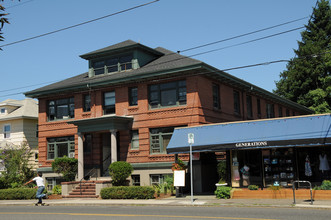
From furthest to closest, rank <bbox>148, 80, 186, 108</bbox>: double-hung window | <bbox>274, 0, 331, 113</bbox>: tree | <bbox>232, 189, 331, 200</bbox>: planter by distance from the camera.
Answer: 1. <bbox>274, 0, 331, 113</bbox>: tree
2. <bbox>148, 80, 186, 108</bbox>: double-hung window
3. <bbox>232, 189, 331, 200</bbox>: planter

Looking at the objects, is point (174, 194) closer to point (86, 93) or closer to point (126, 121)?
point (126, 121)

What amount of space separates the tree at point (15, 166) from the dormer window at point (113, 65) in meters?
10.3

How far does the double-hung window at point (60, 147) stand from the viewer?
3156cm

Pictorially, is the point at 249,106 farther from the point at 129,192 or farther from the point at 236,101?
the point at 129,192

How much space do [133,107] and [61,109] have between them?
23.9 ft

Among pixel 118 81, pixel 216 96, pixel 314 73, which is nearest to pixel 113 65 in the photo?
pixel 118 81

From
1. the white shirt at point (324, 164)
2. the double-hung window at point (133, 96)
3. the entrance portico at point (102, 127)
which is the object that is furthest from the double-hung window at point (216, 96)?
the white shirt at point (324, 164)

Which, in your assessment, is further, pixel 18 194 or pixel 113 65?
pixel 113 65

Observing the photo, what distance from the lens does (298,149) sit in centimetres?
2150

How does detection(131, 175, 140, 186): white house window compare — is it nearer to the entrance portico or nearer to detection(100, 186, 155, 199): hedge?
the entrance portico

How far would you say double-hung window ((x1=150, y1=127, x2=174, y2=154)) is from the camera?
27156 mm

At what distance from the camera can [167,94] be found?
90.1 feet

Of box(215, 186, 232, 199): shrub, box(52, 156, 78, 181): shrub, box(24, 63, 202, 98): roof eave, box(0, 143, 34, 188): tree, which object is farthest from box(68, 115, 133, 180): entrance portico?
box(215, 186, 232, 199): shrub

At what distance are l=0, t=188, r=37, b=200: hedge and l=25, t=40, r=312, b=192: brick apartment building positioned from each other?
11.9ft
